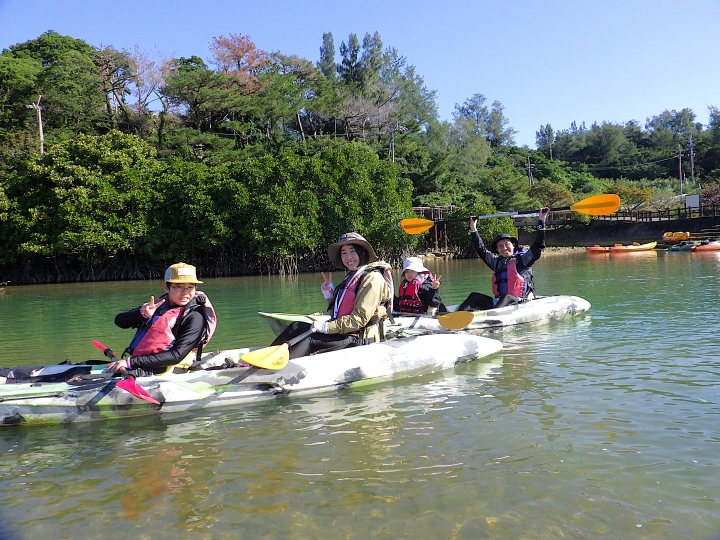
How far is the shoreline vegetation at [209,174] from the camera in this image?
26172 mm

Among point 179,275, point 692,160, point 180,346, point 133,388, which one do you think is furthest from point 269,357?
point 692,160

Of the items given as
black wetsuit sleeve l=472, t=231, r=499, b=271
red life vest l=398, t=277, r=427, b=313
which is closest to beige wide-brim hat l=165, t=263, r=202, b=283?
red life vest l=398, t=277, r=427, b=313

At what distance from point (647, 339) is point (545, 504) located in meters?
5.20

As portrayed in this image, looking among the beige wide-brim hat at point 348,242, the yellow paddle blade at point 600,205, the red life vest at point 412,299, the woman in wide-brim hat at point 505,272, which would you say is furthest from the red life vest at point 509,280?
the beige wide-brim hat at point 348,242

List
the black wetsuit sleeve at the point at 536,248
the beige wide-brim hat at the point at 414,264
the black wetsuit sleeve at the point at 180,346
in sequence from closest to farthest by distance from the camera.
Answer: the black wetsuit sleeve at the point at 180,346
the beige wide-brim hat at the point at 414,264
the black wetsuit sleeve at the point at 536,248

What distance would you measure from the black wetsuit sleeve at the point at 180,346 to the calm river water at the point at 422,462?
0.47m

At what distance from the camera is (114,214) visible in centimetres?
2641

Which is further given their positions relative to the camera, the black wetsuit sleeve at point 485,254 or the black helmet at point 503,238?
the black wetsuit sleeve at point 485,254

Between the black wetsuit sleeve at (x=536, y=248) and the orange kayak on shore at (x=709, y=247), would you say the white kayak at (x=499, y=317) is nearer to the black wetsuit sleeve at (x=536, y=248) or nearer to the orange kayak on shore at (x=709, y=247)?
the black wetsuit sleeve at (x=536, y=248)

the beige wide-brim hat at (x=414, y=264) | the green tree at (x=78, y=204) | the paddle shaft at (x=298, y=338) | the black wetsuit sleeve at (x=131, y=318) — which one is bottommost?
the paddle shaft at (x=298, y=338)

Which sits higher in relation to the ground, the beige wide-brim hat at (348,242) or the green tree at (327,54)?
the green tree at (327,54)

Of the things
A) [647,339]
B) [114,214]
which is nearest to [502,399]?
[647,339]

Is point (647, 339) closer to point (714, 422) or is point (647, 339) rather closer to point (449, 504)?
point (714, 422)

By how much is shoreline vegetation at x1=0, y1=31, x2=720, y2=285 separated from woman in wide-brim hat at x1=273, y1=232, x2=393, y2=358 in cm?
1929
